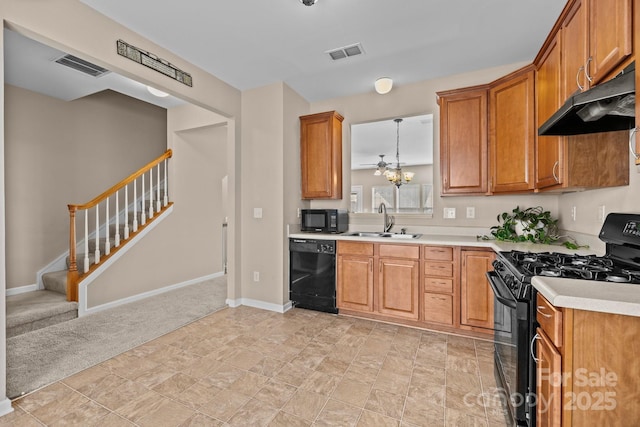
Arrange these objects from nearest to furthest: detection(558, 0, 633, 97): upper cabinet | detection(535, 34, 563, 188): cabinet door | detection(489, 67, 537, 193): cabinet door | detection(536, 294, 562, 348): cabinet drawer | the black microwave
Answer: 1. detection(536, 294, 562, 348): cabinet drawer
2. detection(558, 0, 633, 97): upper cabinet
3. detection(535, 34, 563, 188): cabinet door
4. detection(489, 67, 537, 193): cabinet door
5. the black microwave

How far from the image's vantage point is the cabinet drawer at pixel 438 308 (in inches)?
109

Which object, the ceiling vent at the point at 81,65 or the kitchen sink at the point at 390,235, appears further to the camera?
the kitchen sink at the point at 390,235

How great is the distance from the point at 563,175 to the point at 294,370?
2286 millimetres

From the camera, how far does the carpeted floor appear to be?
2.10 metres

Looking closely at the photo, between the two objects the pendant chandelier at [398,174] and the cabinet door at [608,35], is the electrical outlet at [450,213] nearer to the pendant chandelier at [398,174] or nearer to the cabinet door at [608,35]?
the pendant chandelier at [398,174]

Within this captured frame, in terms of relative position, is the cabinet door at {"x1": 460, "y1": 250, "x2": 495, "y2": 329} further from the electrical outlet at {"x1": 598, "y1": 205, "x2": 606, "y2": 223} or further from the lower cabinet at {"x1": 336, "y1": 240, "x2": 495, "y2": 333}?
the electrical outlet at {"x1": 598, "y1": 205, "x2": 606, "y2": 223}

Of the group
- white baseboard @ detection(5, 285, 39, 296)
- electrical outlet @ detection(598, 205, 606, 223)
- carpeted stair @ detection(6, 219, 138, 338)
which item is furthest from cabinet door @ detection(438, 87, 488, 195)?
white baseboard @ detection(5, 285, 39, 296)

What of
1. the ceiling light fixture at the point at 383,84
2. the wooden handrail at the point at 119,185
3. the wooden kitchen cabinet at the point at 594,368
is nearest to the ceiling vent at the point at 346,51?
the ceiling light fixture at the point at 383,84

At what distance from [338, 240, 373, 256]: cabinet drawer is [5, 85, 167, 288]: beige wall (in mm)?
3853

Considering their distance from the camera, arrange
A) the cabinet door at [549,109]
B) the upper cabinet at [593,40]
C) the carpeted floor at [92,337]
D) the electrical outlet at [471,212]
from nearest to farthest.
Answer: the upper cabinet at [593,40] < the cabinet door at [549,109] < the carpeted floor at [92,337] < the electrical outlet at [471,212]

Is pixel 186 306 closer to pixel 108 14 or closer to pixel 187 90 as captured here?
pixel 187 90

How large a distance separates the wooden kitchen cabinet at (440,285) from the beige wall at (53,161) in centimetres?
473

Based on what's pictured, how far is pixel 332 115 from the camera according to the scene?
3.55 meters

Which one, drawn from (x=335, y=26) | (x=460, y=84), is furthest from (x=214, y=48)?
(x=460, y=84)
